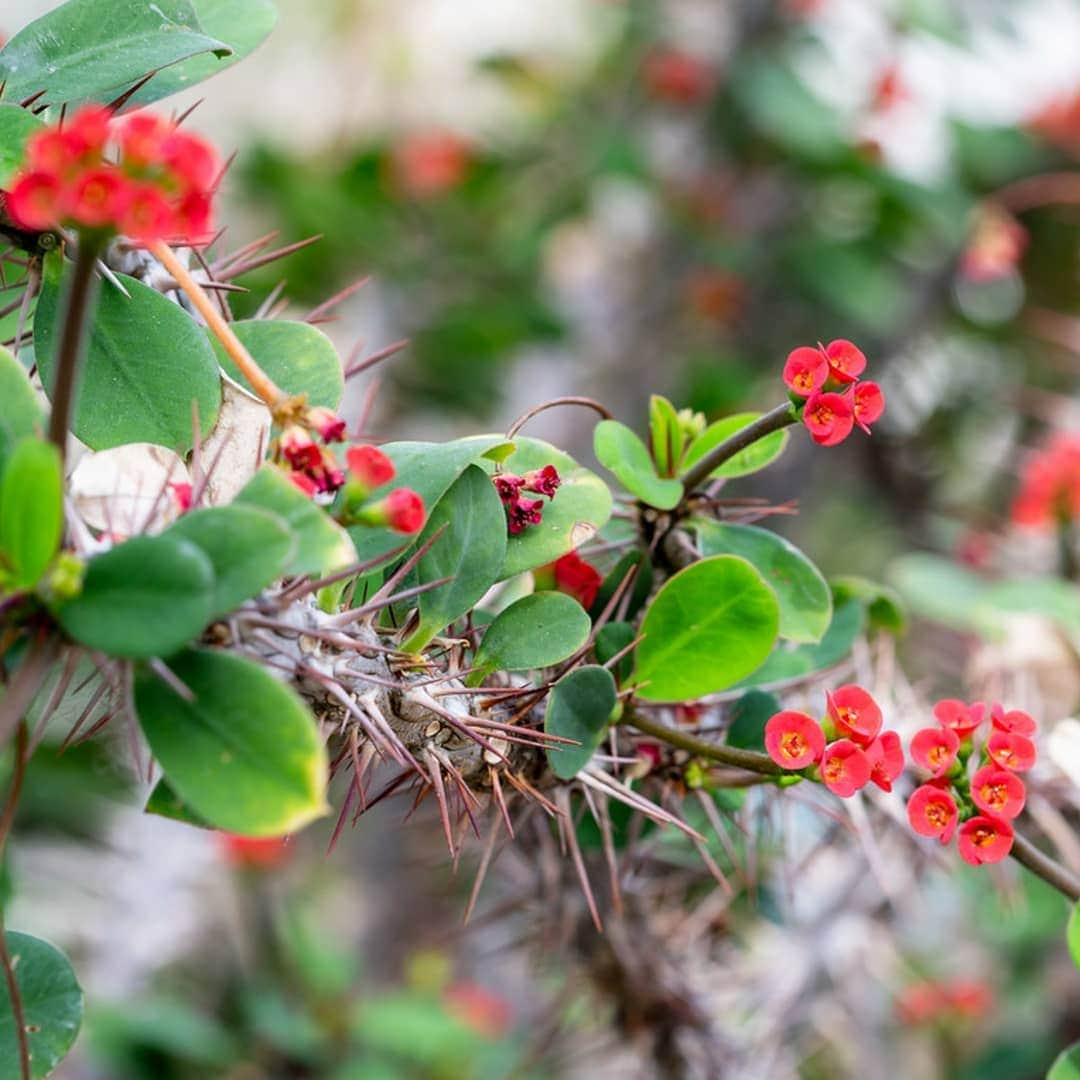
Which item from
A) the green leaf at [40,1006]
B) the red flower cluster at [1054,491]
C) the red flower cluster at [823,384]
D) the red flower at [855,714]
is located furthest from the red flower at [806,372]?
the red flower cluster at [1054,491]

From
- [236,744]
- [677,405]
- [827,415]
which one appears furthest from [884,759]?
[677,405]

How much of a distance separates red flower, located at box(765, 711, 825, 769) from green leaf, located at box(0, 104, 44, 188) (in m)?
0.33

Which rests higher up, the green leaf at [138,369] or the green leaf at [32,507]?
the green leaf at [32,507]

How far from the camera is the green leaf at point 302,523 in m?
0.33

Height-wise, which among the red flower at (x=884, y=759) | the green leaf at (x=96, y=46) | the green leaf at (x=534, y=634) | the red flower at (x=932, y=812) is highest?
the green leaf at (x=96, y=46)

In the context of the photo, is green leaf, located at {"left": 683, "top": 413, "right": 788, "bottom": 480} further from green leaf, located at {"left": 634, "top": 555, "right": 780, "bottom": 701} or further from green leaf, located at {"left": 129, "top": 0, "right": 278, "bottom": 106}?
green leaf, located at {"left": 129, "top": 0, "right": 278, "bottom": 106}

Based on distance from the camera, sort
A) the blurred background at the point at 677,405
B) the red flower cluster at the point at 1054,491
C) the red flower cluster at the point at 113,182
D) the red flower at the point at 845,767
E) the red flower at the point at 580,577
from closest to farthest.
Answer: the red flower cluster at the point at 113,182
the red flower at the point at 845,767
the red flower at the point at 580,577
the blurred background at the point at 677,405
the red flower cluster at the point at 1054,491

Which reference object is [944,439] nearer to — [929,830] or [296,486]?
[929,830]

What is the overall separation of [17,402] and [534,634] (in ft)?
0.61

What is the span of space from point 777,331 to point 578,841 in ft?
5.35

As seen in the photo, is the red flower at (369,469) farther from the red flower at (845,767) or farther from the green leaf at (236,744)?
the red flower at (845,767)

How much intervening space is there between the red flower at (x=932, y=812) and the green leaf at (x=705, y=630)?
75mm

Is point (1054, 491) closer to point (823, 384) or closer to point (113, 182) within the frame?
point (823, 384)

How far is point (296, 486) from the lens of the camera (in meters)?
0.35
